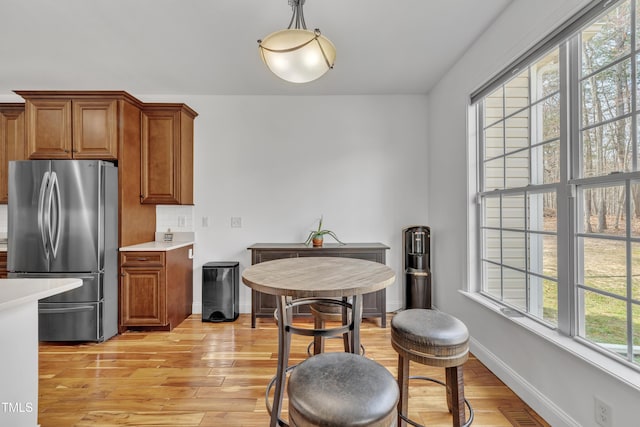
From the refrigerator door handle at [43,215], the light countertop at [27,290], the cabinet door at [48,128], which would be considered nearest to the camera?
the light countertop at [27,290]

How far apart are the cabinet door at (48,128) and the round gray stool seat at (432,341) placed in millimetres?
3476

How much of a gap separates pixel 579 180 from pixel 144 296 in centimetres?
360

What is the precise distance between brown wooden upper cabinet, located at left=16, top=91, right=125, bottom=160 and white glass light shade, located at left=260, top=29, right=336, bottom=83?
2180mm

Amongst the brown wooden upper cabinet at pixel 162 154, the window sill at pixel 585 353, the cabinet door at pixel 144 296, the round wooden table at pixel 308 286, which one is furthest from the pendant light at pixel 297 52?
the cabinet door at pixel 144 296

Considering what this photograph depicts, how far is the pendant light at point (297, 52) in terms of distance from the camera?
1.49 m

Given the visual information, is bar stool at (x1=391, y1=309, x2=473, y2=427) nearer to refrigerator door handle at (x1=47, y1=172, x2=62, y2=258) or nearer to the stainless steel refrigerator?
the stainless steel refrigerator

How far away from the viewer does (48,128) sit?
9.39 ft

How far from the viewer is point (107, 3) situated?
1.96 metres

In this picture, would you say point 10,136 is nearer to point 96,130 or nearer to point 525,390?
point 96,130

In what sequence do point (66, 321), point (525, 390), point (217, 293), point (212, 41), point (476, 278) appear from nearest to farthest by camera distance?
1. point (525, 390)
2. point (212, 41)
3. point (476, 278)
4. point (66, 321)
5. point (217, 293)

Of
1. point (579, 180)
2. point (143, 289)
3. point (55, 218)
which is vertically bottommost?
point (143, 289)

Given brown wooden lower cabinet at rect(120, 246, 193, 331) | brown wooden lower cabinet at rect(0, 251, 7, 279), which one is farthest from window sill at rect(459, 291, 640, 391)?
brown wooden lower cabinet at rect(0, 251, 7, 279)

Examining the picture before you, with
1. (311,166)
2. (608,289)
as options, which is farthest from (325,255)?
(608,289)

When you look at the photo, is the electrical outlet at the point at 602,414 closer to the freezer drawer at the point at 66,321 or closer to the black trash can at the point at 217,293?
the black trash can at the point at 217,293
